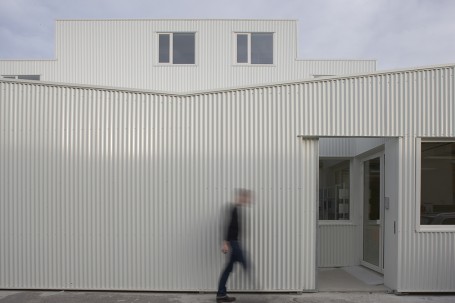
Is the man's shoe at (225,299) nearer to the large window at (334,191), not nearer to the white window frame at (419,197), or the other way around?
the white window frame at (419,197)

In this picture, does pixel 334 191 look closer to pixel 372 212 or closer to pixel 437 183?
pixel 372 212

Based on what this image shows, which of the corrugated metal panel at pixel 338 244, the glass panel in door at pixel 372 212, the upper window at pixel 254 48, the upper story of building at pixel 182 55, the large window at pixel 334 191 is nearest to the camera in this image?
the glass panel in door at pixel 372 212

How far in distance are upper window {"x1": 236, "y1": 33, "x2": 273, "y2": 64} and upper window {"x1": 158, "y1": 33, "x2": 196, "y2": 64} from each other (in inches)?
71.4

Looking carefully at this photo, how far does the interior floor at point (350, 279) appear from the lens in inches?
328

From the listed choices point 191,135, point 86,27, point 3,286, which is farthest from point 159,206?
point 86,27

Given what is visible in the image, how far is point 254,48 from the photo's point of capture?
693 inches

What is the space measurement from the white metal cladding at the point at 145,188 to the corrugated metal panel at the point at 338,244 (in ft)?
9.90

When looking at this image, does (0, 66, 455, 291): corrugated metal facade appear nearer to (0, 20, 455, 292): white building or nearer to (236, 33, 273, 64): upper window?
(0, 20, 455, 292): white building

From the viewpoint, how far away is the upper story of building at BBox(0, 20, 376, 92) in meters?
17.0

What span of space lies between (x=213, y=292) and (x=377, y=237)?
13.0ft

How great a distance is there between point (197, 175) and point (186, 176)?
0.65 ft

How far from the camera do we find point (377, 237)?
9.73 m

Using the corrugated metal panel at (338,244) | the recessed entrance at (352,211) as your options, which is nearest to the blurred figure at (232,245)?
the recessed entrance at (352,211)

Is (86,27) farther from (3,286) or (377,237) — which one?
(377,237)
